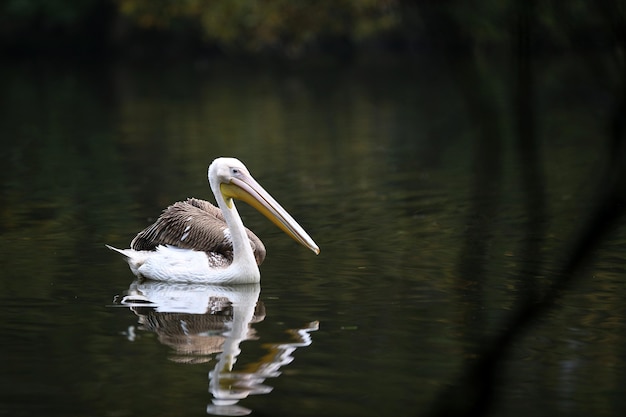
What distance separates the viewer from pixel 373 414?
4762 millimetres

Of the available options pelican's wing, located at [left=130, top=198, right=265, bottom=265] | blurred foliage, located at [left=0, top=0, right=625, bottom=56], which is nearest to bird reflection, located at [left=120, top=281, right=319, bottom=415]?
pelican's wing, located at [left=130, top=198, right=265, bottom=265]

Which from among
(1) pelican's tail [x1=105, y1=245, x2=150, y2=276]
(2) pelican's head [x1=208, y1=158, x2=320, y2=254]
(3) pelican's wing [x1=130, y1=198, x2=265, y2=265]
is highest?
(2) pelican's head [x1=208, y1=158, x2=320, y2=254]

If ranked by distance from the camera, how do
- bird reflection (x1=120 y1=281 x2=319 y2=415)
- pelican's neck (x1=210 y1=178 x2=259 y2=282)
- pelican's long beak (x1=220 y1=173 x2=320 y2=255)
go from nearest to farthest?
bird reflection (x1=120 y1=281 x2=319 y2=415)
pelican's neck (x1=210 y1=178 x2=259 y2=282)
pelican's long beak (x1=220 y1=173 x2=320 y2=255)

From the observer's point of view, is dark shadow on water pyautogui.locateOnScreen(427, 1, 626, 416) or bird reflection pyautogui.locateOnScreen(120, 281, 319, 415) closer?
dark shadow on water pyautogui.locateOnScreen(427, 1, 626, 416)

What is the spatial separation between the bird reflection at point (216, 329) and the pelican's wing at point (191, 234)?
322mm

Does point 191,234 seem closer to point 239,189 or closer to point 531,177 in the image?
point 239,189

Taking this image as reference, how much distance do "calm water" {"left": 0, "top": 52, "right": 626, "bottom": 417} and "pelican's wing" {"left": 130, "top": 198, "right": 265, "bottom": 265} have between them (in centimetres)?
28

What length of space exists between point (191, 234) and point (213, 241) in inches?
6.1

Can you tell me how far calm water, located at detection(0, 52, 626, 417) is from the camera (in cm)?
494

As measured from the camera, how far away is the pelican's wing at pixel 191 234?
7828mm

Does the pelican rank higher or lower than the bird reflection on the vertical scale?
higher

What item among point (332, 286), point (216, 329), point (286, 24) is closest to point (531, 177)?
point (216, 329)

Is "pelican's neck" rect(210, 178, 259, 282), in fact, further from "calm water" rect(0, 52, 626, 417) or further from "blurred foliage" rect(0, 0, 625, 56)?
"blurred foliage" rect(0, 0, 625, 56)

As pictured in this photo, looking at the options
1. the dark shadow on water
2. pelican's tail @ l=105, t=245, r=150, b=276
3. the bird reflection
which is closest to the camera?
the dark shadow on water
